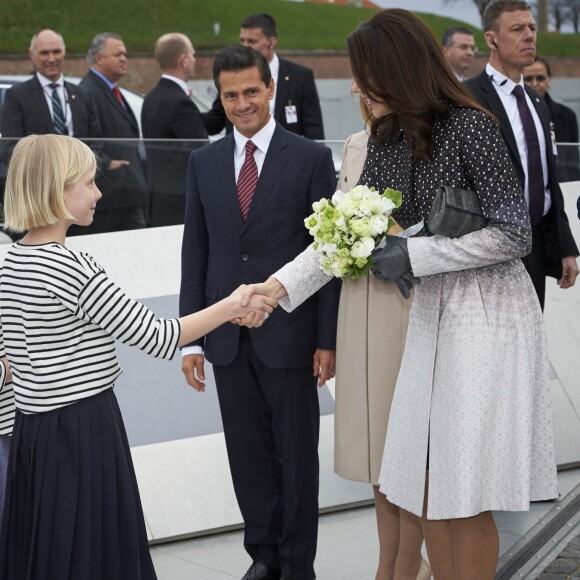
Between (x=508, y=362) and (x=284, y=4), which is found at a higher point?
(x=284, y=4)

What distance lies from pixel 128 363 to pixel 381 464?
2046 mm

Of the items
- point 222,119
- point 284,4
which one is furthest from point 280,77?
point 284,4

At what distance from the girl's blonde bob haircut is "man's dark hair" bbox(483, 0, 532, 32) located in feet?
10.1

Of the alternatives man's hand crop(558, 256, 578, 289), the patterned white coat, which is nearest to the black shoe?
the patterned white coat

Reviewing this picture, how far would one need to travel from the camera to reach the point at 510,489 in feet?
11.0

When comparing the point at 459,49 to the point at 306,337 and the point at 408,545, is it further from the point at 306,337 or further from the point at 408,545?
the point at 408,545

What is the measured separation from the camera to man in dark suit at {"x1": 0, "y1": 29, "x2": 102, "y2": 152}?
23.8 feet

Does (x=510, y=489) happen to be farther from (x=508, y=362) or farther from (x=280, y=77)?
(x=280, y=77)

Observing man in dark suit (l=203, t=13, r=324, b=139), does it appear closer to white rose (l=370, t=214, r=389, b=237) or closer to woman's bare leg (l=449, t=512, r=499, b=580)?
white rose (l=370, t=214, r=389, b=237)

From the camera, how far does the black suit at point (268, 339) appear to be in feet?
13.5

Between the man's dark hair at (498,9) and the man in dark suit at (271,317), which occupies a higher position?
the man's dark hair at (498,9)

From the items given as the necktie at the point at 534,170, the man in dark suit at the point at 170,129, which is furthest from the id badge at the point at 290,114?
the necktie at the point at 534,170

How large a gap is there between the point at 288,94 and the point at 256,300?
3.91 meters

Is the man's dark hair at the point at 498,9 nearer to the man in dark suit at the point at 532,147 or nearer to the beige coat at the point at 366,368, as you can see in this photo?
the man in dark suit at the point at 532,147
